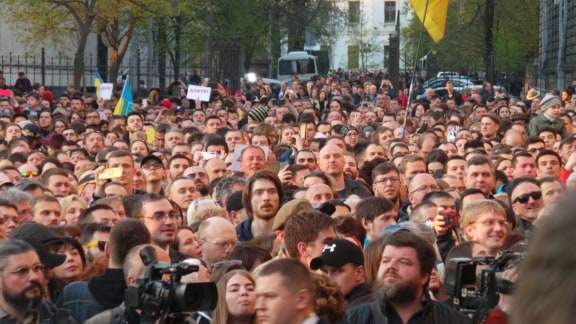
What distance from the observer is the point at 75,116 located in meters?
24.8

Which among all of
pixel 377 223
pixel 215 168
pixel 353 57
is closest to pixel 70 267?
pixel 377 223

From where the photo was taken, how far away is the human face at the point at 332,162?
509 inches

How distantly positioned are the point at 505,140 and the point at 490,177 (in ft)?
17.2

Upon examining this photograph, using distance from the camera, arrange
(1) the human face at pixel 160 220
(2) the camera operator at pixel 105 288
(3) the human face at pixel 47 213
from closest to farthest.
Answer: (2) the camera operator at pixel 105 288 → (1) the human face at pixel 160 220 → (3) the human face at pixel 47 213

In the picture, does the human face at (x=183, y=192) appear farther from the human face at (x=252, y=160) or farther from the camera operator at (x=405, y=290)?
the camera operator at (x=405, y=290)

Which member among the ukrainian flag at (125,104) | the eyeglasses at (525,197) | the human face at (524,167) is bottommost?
the eyeglasses at (525,197)

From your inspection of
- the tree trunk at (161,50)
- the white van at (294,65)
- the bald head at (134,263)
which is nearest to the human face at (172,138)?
the bald head at (134,263)

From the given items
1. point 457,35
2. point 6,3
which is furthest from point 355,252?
point 457,35

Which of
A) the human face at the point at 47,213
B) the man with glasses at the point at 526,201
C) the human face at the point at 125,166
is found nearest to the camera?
the human face at the point at 47,213

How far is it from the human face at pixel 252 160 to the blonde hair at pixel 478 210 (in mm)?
5091

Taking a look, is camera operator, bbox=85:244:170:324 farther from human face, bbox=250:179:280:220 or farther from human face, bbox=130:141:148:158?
human face, bbox=130:141:148:158

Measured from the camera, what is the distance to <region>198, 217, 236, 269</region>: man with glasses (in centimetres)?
844

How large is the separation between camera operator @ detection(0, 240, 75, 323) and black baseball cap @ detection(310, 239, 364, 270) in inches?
59.0

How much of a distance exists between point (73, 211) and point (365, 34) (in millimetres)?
94406
